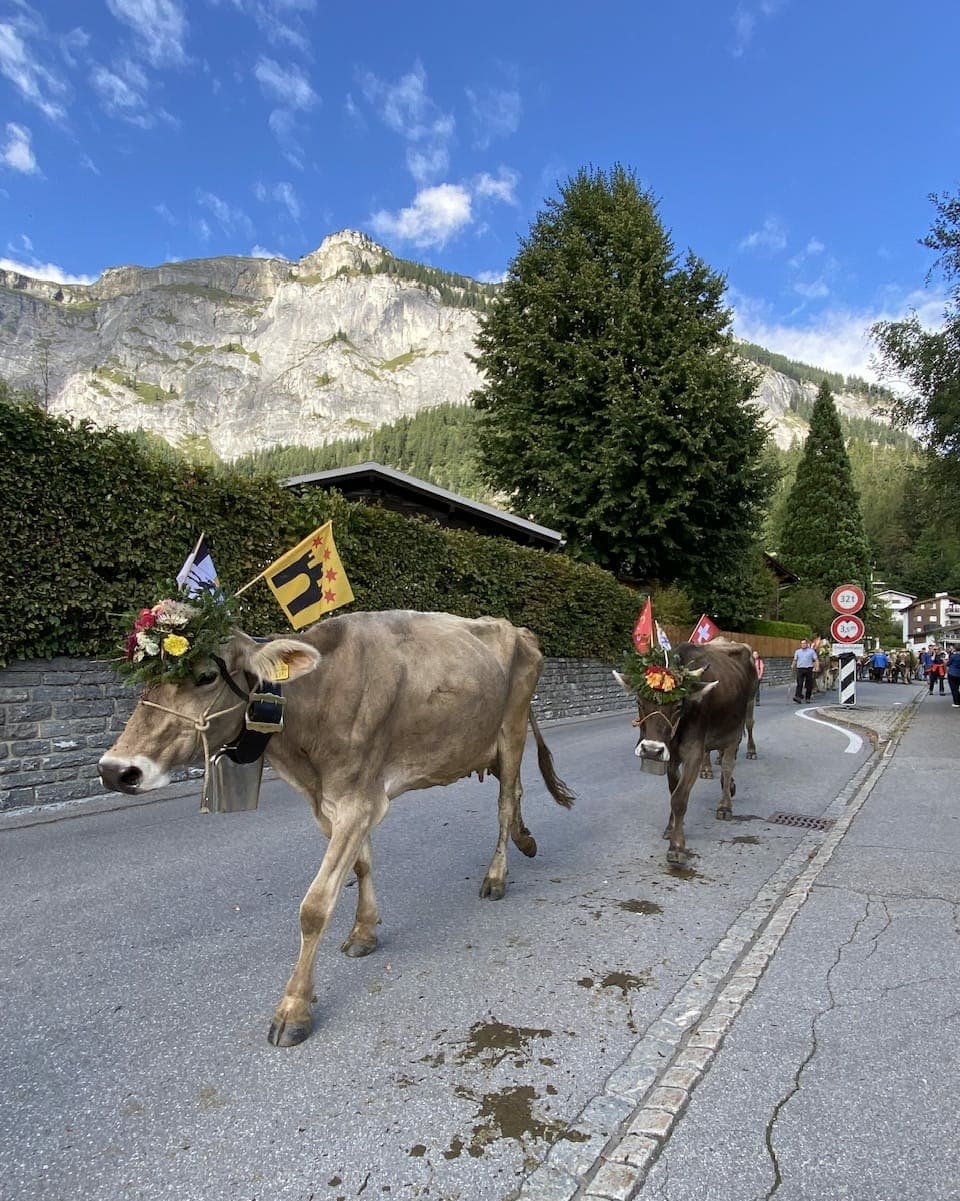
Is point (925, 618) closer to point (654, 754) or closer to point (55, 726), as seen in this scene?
point (654, 754)

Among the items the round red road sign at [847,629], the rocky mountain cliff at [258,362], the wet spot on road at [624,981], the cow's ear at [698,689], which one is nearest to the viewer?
the wet spot on road at [624,981]

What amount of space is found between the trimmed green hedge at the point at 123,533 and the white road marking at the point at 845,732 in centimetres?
776

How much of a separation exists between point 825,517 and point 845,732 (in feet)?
207

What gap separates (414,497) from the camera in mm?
20266

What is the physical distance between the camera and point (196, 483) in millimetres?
9375

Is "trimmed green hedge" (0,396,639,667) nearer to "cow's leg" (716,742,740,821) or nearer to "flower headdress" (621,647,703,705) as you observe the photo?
"flower headdress" (621,647,703,705)

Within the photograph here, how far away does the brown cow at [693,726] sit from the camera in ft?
18.8

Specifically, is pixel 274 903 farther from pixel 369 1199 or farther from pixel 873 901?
pixel 873 901

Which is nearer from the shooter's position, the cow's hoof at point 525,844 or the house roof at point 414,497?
the cow's hoof at point 525,844

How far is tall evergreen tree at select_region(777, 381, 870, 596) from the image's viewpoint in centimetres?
7044

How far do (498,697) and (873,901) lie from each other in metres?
2.80

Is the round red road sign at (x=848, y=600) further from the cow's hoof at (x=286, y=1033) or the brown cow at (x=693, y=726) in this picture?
the cow's hoof at (x=286, y=1033)

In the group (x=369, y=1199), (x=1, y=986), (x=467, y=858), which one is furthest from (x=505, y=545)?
(x=369, y=1199)

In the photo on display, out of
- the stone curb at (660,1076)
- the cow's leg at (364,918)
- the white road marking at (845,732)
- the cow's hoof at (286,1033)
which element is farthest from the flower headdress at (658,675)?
the white road marking at (845,732)
